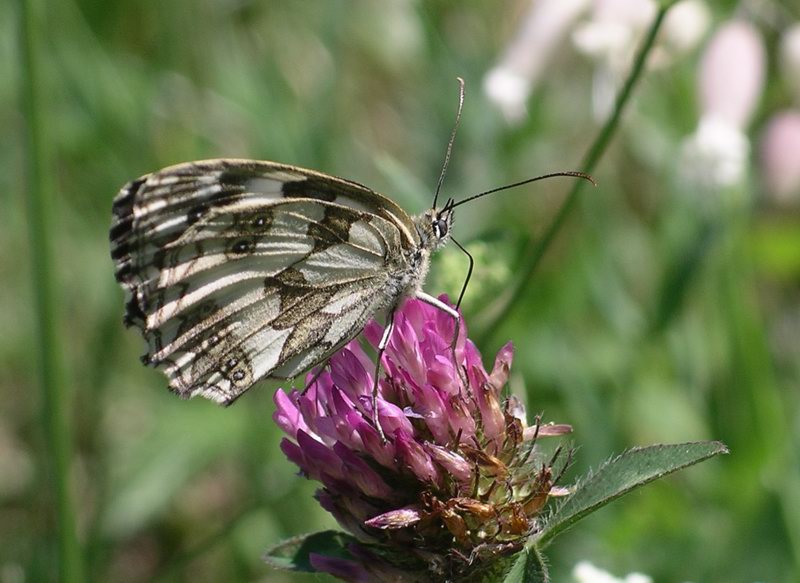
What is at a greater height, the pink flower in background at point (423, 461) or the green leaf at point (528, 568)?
the pink flower in background at point (423, 461)

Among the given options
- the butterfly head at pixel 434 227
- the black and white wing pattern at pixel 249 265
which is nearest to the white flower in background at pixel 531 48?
the butterfly head at pixel 434 227

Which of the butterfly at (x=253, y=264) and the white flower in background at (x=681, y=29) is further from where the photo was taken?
the white flower in background at (x=681, y=29)

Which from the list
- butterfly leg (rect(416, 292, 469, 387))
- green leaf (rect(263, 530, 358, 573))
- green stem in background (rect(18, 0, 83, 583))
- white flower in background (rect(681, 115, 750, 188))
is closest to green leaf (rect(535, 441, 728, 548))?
butterfly leg (rect(416, 292, 469, 387))

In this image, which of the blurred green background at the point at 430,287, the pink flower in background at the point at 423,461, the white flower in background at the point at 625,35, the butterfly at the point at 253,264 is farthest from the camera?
the white flower in background at the point at 625,35

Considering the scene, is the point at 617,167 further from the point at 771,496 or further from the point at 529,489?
the point at 529,489

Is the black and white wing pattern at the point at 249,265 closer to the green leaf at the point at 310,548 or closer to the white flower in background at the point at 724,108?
the green leaf at the point at 310,548

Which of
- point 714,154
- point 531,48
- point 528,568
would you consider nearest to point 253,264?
point 528,568

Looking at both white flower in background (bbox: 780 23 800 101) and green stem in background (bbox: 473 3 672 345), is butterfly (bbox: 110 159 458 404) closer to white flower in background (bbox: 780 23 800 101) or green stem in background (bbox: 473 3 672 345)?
green stem in background (bbox: 473 3 672 345)
